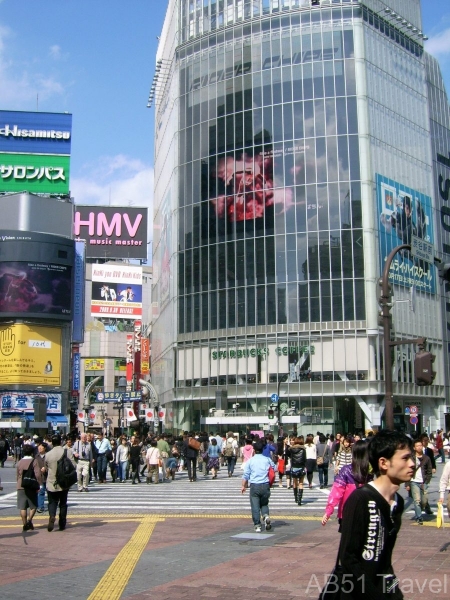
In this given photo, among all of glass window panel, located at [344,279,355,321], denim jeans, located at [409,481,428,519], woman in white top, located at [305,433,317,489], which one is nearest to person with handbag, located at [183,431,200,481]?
woman in white top, located at [305,433,317,489]

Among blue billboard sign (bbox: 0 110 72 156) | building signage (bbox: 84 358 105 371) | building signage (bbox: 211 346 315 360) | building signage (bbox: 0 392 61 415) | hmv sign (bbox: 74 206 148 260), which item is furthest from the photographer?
building signage (bbox: 84 358 105 371)

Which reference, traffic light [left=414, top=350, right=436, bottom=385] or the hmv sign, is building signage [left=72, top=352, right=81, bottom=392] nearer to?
the hmv sign

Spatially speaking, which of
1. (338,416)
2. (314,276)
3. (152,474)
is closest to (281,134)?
(314,276)

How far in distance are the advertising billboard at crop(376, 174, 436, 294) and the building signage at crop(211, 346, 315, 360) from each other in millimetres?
9425

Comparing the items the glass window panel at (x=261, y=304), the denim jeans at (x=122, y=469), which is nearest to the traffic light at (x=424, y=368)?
the denim jeans at (x=122, y=469)

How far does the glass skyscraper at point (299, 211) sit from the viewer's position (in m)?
60.1

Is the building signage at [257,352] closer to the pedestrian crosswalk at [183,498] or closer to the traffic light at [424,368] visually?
the pedestrian crosswalk at [183,498]

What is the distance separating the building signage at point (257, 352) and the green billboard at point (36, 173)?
3212 cm

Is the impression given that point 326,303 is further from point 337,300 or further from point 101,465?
point 101,465

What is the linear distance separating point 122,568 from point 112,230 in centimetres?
10485

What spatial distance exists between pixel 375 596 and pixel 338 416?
56.2 metres

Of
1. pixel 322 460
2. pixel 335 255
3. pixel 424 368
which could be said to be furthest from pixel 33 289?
pixel 424 368

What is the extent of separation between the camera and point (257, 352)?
62312 millimetres

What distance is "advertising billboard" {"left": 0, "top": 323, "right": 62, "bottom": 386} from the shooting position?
70438 mm
